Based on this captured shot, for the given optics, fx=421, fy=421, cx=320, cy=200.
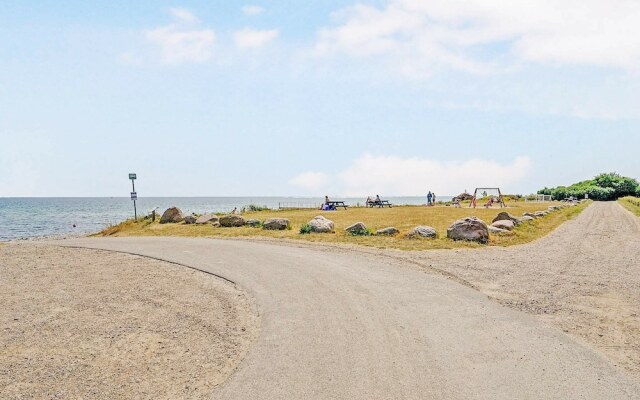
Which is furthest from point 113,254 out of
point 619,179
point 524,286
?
point 619,179

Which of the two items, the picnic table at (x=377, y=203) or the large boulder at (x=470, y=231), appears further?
the picnic table at (x=377, y=203)

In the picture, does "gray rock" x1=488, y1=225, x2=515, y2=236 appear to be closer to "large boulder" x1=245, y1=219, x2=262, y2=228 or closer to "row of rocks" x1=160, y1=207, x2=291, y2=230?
"row of rocks" x1=160, y1=207, x2=291, y2=230

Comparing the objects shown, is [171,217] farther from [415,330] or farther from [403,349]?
[403,349]

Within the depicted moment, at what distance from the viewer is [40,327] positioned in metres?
8.70

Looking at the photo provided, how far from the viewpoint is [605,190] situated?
88500mm

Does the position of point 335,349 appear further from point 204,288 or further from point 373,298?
point 204,288

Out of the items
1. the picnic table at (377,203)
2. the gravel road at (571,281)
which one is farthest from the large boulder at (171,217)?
the picnic table at (377,203)

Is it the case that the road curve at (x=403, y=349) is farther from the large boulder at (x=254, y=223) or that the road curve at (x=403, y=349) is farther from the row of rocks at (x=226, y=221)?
the large boulder at (x=254, y=223)

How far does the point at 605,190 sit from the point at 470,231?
290 ft

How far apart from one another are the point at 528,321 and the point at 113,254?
15874mm

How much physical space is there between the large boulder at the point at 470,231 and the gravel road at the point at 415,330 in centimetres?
274

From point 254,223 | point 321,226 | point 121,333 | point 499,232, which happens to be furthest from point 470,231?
point 121,333

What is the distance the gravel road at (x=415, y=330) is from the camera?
18.9ft

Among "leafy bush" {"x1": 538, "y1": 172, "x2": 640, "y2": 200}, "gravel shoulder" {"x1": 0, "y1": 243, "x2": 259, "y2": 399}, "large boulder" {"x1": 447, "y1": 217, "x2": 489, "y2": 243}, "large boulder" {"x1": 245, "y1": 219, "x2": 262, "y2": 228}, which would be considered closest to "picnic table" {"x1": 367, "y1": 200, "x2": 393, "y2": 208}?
"large boulder" {"x1": 245, "y1": 219, "x2": 262, "y2": 228}
